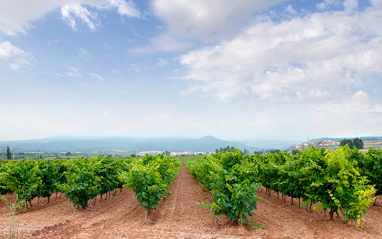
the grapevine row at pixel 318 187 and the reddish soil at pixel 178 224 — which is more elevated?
the grapevine row at pixel 318 187

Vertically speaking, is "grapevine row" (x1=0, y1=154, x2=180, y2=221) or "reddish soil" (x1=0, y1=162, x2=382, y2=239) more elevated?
"grapevine row" (x1=0, y1=154, x2=180, y2=221)

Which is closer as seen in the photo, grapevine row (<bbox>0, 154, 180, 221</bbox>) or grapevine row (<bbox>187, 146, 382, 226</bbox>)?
grapevine row (<bbox>187, 146, 382, 226</bbox>)

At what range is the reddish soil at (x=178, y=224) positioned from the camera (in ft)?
30.2

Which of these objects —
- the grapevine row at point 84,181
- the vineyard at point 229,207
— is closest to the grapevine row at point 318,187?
the vineyard at point 229,207

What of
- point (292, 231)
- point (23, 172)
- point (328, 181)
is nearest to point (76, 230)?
point (23, 172)

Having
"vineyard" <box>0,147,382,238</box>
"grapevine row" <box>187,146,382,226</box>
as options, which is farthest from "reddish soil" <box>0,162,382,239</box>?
"grapevine row" <box>187,146,382,226</box>

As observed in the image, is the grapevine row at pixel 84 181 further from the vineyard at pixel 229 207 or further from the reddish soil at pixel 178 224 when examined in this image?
the reddish soil at pixel 178 224

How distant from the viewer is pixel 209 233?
30.8 feet

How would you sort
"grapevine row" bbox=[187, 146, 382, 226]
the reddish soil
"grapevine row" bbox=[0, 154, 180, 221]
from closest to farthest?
1. "grapevine row" bbox=[187, 146, 382, 226]
2. the reddish soil
3. "grapevine row" bbox=[0, 154, 180, 221]

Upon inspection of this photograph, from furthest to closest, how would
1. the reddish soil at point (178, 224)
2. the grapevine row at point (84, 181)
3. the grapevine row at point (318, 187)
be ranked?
the grapevine row at point (84, 181)
the reddish soil at point (178, 224)
the grapevine row at point (318, 187)

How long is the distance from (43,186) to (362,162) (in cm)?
2110

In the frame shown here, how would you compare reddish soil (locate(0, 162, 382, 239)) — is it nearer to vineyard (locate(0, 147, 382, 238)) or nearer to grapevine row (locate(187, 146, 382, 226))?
vineyard (locate(0, 147, 382, 238))

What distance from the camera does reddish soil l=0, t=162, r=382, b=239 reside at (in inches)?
362

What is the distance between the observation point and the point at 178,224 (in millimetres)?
10789
